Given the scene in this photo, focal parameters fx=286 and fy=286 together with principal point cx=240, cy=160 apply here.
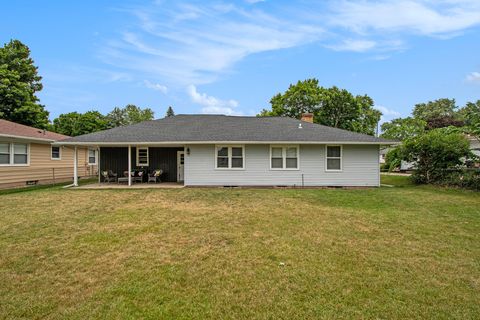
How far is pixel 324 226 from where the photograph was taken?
634cm

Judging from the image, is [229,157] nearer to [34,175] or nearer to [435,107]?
[34,175]

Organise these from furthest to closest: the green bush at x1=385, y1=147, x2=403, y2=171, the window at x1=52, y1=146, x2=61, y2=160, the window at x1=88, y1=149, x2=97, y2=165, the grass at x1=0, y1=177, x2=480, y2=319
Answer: the window at x1=88, y1=149, x2=97, y2=165 → the window at x1=52, y1=146, x2=61, y2=160 → the green bush at x1=385, y1=147, x2=403, y2=171 → the grass at x1=0, y1=177, x2=480, y2=319

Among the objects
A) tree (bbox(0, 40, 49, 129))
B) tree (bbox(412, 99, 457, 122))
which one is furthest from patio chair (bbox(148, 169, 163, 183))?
tree (bbox(412, 99, 457, 122))

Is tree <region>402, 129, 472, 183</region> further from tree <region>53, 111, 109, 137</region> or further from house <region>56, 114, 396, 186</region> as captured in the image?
tree <region>53, 111, 109, 137</region>

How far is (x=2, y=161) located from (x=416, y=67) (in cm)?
2380

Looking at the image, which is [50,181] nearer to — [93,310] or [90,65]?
[90,65]

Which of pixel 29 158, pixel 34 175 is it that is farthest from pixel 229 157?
pixel 34 175

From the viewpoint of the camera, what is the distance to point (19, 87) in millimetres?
25859

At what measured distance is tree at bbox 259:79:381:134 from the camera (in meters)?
34.2

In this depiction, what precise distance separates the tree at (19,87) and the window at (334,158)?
26290 millimetres

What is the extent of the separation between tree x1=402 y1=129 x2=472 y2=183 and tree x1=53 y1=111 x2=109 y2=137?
110ft

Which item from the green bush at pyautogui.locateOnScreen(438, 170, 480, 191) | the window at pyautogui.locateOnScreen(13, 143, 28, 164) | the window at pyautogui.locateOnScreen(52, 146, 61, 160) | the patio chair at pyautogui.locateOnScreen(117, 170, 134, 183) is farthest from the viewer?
the window at pyautogui.locateOnScreen(52, 146, 61, 160)

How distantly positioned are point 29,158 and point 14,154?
0.94 meters

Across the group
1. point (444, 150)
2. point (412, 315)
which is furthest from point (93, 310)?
point (444, 150)
